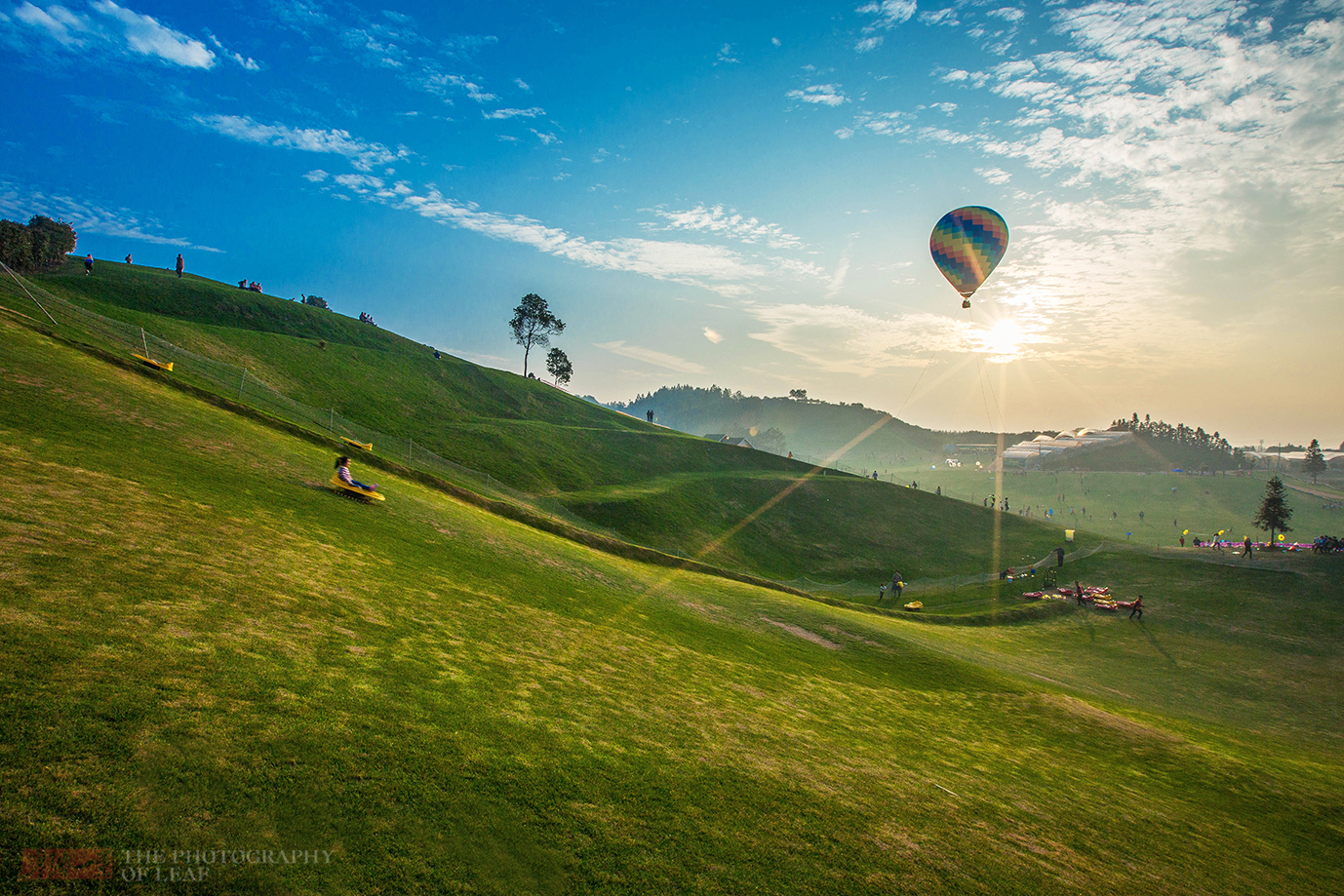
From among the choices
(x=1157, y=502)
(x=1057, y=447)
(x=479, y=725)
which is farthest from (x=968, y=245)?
(x=1057, y=447)

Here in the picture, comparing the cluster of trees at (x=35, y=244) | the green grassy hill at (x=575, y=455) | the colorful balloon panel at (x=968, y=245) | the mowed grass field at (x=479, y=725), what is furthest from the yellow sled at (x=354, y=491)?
the cluster of trees at (x=35, y=244)

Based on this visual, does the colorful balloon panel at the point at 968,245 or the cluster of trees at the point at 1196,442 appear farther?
the cluster of trees at the point at 1196,442

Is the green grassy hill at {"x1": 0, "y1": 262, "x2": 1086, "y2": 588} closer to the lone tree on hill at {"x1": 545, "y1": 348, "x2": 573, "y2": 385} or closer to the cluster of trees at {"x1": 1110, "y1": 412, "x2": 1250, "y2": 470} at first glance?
the lone tree on hill at {"x1": 545, "y1": 348, "x2": 573, "y2": 385}

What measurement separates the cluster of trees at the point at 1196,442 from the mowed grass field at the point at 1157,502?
32.4 metres

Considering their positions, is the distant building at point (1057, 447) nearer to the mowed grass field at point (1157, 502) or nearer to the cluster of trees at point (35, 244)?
the mowed grass field at point (1157, 502)

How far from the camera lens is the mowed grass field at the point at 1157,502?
93.0m

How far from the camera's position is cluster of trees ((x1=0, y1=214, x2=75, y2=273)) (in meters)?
42.9

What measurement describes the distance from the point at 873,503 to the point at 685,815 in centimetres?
6397

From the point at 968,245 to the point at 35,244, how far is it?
76.5 m

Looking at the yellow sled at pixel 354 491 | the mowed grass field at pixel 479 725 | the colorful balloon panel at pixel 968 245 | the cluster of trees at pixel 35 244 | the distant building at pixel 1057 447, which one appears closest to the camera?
the mowed grass field at pixel 479 725

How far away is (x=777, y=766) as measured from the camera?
397 inches

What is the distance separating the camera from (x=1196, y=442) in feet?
609

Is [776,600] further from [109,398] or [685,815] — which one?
[109,398]

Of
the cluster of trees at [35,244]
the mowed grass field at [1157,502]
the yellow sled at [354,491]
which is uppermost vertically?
the cluster of trees at [35,244]
